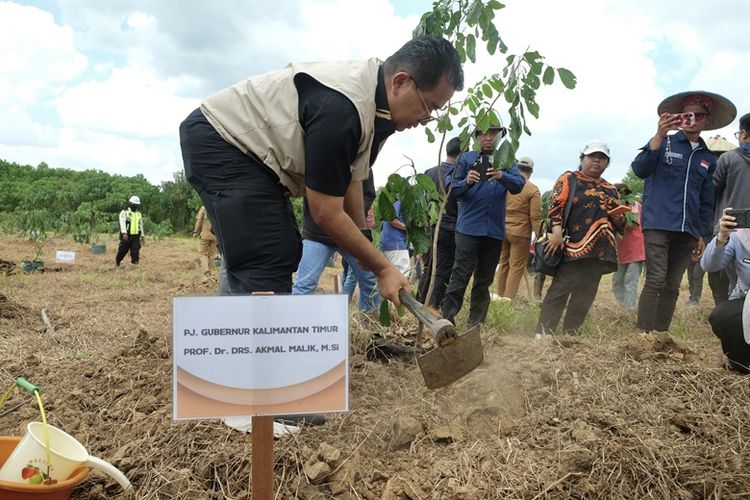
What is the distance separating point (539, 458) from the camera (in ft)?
6.04

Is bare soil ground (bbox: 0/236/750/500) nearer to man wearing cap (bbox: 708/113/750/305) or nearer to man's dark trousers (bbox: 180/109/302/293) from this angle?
man's dark trousers (bbox: 180/109/302/293)

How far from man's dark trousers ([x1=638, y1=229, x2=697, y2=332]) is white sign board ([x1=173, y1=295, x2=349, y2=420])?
3.16 m

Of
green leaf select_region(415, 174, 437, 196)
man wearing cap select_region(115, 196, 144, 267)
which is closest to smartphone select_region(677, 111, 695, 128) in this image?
green leaf select_region(415, 174, 437, 196)

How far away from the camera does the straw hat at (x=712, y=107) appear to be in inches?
146

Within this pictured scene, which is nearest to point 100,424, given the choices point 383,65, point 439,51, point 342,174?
point 342,174

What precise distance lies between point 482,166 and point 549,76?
5.43ft

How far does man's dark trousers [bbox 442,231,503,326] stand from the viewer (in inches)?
164

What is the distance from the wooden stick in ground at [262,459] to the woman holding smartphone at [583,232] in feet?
9.44

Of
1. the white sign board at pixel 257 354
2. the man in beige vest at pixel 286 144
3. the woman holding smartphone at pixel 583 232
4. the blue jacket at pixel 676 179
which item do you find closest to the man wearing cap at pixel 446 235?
the woman holding smartphone at pixel 583 232

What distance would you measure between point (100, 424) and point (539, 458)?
1623 millimetres

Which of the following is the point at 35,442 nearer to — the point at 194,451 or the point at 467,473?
the point at 194,451

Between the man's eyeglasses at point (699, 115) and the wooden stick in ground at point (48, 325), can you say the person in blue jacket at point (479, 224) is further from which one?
the wooden stick in ground at point (48, 325)

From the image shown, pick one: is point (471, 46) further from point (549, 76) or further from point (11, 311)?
point (11, 311)

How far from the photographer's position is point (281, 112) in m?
1.91
